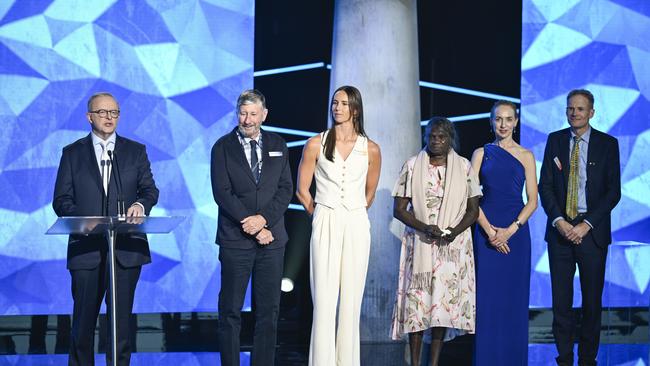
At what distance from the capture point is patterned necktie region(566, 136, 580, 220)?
6098 millimetres

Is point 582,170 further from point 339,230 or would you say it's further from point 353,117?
point 339,230

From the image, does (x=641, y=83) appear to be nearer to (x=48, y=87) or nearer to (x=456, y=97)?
(x=456, y=97)

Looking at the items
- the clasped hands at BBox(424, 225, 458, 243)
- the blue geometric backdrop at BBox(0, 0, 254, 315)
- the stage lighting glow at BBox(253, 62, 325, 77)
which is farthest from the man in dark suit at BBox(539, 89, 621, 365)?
the blue geometric backdrop at BBox(0, 0, 254, 315)

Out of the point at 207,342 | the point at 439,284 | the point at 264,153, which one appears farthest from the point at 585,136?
the point at 207,342

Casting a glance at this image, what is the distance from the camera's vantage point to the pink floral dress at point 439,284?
556cm

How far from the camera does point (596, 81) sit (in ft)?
25.6

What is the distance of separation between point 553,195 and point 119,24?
356 cm

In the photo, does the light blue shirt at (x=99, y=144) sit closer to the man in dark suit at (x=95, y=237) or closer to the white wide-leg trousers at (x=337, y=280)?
the man in dark suit at (x=95, y=237)

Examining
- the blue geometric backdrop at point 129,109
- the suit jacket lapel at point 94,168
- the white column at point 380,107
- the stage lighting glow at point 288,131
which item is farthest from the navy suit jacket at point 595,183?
the suit jacket lapel at point 94,168

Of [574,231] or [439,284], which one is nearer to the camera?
[439,284]

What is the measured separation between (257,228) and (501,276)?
5.81 feet

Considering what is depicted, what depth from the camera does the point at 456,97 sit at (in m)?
7.79

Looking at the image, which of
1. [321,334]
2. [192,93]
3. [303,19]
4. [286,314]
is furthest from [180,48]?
[321,334]

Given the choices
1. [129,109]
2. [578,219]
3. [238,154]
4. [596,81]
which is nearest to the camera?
[238,154]
